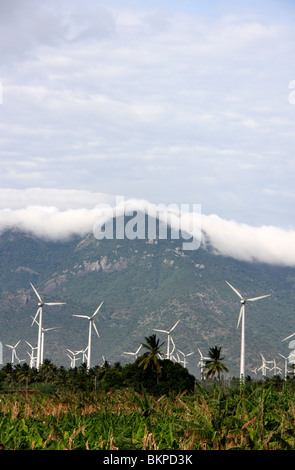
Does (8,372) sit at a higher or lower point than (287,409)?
higher

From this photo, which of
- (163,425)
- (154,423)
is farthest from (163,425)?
(154,423)

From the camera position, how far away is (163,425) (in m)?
16.5

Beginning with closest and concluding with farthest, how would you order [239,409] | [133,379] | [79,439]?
[79,439]
[239,409]
[133,379]

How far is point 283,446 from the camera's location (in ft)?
47.2

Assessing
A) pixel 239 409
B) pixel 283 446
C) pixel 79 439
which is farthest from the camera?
pixel 239 409

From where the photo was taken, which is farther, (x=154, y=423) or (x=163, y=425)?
(x=154, y=423)

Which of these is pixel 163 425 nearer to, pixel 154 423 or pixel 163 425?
pixel 163 425

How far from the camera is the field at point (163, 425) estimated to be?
14625 millimetres

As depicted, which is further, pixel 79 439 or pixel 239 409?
pixel 239 409

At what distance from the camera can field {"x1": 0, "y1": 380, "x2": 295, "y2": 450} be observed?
14.6m
